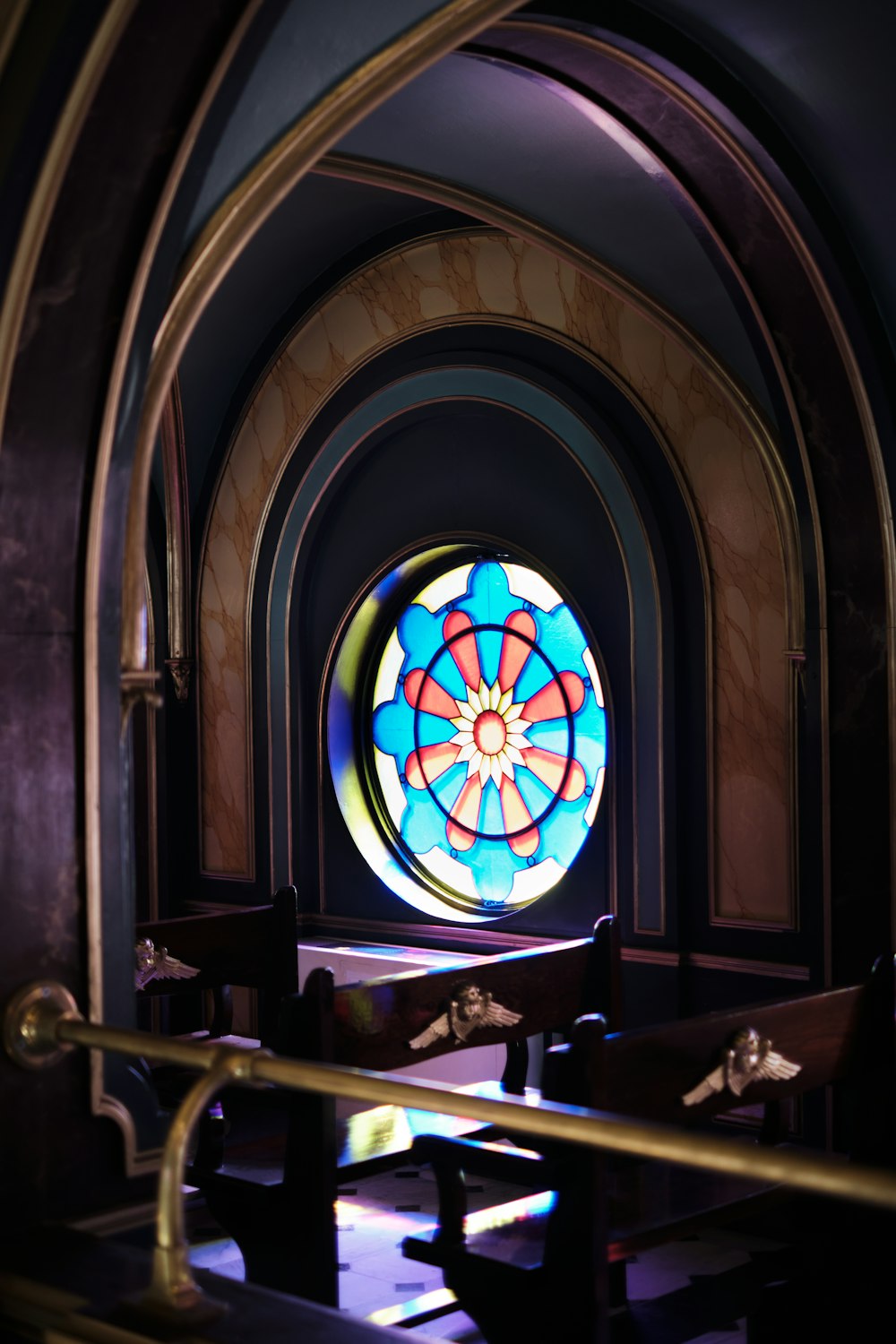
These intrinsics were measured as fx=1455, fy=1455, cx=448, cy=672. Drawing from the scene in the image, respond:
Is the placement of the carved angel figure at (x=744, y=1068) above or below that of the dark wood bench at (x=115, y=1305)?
above

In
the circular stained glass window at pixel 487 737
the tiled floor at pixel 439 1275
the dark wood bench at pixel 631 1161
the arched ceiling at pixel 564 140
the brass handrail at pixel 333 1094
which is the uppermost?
the arched ceiling at pixel 564 140

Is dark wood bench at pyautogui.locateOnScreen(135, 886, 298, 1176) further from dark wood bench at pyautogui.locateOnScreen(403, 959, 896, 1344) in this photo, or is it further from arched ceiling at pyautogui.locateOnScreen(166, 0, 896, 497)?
arched ceiling at pyautogui.locateOnScreen(166, 0, 896, 497)

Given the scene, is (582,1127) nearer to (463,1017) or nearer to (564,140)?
(463,1017)

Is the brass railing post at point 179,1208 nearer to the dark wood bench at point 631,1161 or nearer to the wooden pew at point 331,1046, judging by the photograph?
the dark wood bench at point 631,1161

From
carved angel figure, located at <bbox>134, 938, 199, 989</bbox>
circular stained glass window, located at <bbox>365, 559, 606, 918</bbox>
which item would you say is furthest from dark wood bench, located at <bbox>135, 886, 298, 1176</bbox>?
circular stained glass window, located at <bbox>365, 559, 606, 918</bbox>

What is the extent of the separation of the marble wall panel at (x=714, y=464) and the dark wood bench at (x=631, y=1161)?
194cm

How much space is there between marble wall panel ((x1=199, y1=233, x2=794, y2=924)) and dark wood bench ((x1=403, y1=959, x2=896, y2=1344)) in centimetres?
194

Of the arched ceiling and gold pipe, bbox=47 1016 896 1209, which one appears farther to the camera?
the arched ceiling

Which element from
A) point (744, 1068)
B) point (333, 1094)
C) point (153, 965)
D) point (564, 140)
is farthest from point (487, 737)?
point (333, 1094)

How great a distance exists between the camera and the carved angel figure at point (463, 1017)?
13.9 feet

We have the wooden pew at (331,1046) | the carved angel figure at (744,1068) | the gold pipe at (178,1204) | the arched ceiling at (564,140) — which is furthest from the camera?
Answer: the wooden pew at (331,1046)

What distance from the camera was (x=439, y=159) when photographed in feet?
17.3

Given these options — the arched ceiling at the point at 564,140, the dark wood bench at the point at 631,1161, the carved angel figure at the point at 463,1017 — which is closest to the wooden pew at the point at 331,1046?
the carved angel figure at the point at 463,1017

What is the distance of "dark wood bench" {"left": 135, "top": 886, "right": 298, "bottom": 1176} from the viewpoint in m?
5.34
